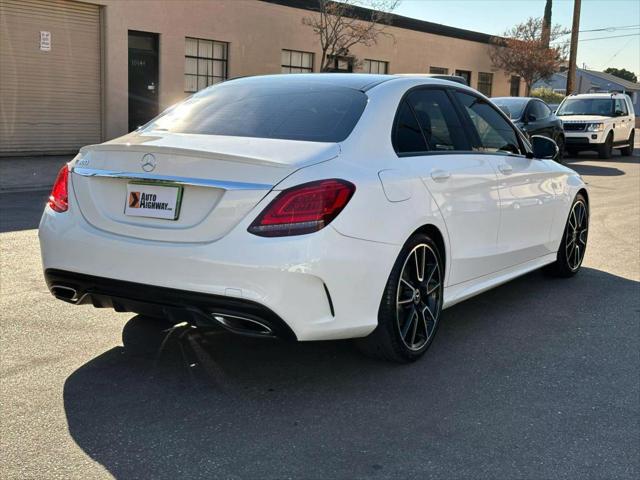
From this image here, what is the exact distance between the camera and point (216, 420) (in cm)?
352

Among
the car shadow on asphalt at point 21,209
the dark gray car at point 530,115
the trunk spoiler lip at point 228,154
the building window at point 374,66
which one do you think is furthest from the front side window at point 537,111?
the trunk spoiler lip at point 228,154

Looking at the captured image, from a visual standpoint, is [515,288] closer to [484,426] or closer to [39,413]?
[484,426]

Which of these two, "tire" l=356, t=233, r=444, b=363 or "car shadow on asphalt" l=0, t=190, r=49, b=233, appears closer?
"tire" l=356, t=233, r=444, b=363

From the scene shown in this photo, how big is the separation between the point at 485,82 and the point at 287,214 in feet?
106

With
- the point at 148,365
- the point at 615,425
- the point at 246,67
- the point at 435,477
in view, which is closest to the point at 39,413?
the point at 148,365

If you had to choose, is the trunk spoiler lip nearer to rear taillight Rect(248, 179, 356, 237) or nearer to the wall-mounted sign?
rear taillight Rect(248, 179, 356, 237)

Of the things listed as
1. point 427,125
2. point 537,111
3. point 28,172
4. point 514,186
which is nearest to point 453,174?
point 427,125

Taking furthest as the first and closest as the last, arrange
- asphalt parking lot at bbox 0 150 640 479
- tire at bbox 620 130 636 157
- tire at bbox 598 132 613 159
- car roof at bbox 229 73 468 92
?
1. tire at bbox 620 130 636 157
2. tire at bbox 598 132 613 159
3. car roof at bbox 229 73 468 92
4. asphalt parking lot at bbox 0 150 640 479

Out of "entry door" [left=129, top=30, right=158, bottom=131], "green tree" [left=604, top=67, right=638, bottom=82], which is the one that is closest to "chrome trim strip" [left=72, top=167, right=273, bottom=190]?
"entry door" [left=129, top=30, right=158, bottom=131]

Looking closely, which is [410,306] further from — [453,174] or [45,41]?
[45,41]

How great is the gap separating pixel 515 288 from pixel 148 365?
11.2 feet

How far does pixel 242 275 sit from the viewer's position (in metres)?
3.47

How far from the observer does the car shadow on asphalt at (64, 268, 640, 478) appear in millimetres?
3162

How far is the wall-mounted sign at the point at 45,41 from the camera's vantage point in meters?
16.4
